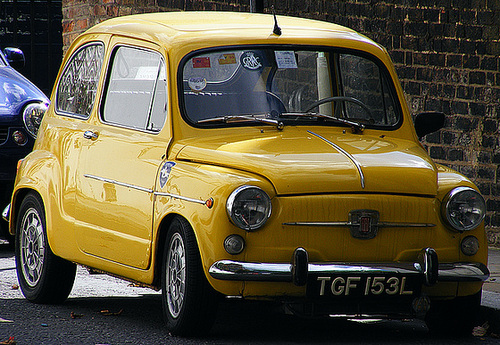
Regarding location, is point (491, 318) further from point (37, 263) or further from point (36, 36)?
point (36, 36)

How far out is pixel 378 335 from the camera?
678 centimetres

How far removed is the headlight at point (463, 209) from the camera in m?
6.28

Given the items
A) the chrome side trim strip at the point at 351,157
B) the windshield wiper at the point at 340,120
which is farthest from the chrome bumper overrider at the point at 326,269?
the windshield wiper at the point at 340,120

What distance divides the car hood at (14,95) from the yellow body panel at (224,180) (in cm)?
293

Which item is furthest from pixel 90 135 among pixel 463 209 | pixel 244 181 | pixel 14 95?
pixel 14 95

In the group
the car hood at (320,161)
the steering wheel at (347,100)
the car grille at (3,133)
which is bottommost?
the car grille at (3,133)

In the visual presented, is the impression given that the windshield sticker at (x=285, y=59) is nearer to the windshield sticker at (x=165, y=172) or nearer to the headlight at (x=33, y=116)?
the windshield sticker at (x=165, y=172)

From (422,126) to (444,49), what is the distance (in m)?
3.77

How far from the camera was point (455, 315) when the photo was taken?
666 cm

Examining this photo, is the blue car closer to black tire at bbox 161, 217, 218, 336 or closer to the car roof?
the car roof

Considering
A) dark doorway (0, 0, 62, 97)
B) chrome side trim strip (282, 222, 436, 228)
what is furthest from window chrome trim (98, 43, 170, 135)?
dark doorway (0, 0, 62, 97)

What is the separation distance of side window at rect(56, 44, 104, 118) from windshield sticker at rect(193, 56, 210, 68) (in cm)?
93

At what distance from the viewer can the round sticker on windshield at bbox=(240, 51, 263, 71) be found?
23.0ft

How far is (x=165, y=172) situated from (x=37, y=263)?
1.79 metres
